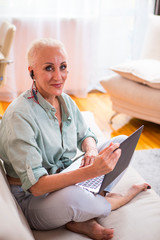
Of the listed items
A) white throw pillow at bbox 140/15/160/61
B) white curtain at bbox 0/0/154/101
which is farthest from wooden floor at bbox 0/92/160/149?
white throw pillow at bbox 140/15/160/61

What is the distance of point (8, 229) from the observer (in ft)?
3.02

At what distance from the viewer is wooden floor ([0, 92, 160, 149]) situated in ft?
9.29

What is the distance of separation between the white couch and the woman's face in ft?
1.23

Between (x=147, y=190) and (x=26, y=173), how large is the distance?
648 mm

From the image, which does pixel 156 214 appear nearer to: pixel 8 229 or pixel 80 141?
pixel 80 141

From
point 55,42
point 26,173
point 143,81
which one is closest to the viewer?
point 26,173

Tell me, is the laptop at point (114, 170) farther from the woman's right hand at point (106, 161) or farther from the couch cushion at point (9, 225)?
the couch cushion at point (9, 225)

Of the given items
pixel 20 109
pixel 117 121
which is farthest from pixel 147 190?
pixel 117 121

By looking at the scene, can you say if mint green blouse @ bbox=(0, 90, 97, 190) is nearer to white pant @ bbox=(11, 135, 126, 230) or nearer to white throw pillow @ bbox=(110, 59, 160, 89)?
white pant @ bbox=(11, 135, 126, 230)

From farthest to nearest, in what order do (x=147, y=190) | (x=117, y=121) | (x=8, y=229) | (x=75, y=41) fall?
(x=75, y=41)
(x=117, y=121)
(x=147, y=190)
(x=8, y=229)

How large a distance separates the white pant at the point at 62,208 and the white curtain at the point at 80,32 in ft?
8.06

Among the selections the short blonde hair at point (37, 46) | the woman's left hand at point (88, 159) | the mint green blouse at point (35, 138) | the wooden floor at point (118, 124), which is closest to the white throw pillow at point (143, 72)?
the wooden floor at point (118, 124)

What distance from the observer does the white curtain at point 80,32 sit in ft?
11.5

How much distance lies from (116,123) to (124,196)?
169cm
